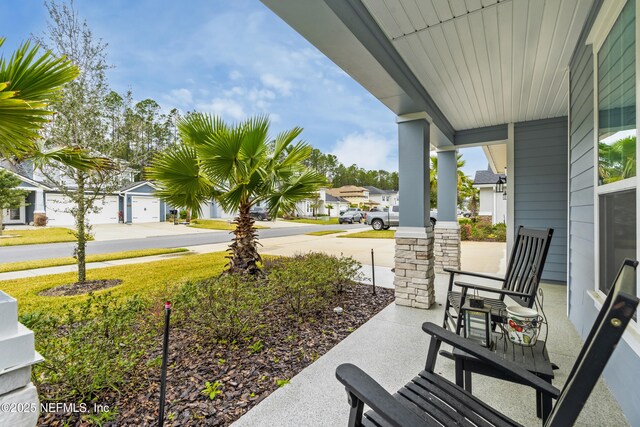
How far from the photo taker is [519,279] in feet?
9.25

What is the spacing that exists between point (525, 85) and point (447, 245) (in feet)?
9.80

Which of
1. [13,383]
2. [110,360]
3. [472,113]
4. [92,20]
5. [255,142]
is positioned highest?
[92,20]

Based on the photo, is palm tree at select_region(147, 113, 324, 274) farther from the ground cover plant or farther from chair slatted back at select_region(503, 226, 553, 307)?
chair slatted back at select_region(503, 226, 553, 307)

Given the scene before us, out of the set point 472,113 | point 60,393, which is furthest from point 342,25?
point 472,113

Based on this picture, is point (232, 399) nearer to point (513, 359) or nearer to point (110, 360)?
point (110, 360)

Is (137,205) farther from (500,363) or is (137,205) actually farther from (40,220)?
(500,363)

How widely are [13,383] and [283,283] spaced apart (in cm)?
237

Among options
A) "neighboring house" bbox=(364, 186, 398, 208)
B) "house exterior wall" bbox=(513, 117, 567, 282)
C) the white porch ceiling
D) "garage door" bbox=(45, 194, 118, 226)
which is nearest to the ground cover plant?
the white porch ceiling

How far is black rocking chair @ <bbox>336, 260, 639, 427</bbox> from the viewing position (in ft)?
2.75

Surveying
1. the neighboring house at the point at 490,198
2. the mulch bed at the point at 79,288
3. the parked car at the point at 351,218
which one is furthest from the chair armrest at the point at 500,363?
the parked car at the point at 351,218

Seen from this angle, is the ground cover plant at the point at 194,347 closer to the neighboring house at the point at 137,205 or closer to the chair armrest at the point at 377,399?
the chair armrest at the point at 377,399

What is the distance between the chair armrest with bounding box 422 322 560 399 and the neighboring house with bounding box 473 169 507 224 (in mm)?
16231

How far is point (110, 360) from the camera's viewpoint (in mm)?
1919

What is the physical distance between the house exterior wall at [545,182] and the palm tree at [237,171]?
11.8ft
